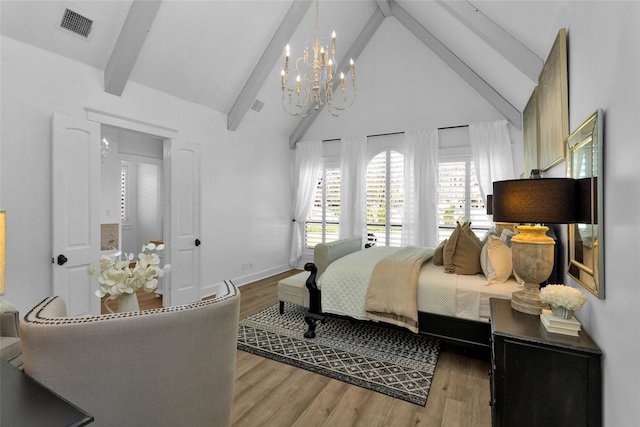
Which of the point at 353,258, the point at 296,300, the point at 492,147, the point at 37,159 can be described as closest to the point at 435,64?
the point at 492,147

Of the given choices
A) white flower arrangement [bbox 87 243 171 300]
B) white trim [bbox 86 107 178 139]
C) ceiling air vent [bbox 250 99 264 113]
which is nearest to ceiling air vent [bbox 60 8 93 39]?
white trim [bbox 86 107 178 139]

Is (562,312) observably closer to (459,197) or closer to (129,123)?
(459,197)

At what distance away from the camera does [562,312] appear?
1443 mm

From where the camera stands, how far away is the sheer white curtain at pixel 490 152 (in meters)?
4.28

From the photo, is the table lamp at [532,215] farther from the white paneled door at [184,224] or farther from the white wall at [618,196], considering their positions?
the white paneled door at [184,224]

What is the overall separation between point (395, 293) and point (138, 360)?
2069 millimetres

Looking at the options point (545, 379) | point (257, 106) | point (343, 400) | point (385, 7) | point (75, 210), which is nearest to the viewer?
point (545, 379)

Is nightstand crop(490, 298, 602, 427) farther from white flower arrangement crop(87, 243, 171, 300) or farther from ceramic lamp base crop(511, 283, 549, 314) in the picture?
white flower arrangement crop(87, 243, 171, 300)

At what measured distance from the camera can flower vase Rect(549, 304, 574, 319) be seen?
143cm

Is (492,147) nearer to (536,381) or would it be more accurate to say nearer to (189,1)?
(536,381)

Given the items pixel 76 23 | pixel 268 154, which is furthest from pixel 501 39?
pixel 268 154

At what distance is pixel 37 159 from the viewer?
2.73 metres

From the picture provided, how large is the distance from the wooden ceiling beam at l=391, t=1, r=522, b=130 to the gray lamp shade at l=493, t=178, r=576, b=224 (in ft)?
10.6

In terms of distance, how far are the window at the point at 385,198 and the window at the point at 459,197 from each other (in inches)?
25.9
